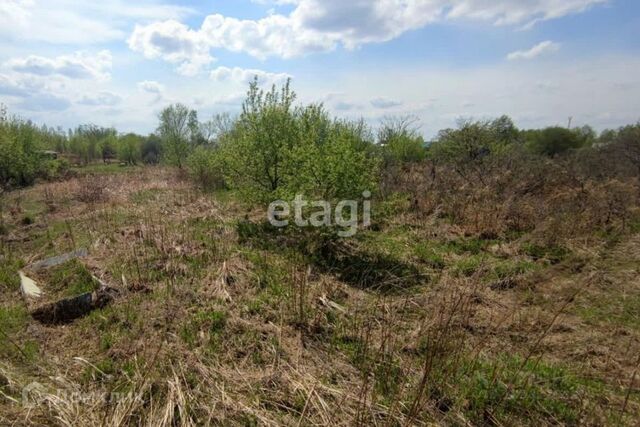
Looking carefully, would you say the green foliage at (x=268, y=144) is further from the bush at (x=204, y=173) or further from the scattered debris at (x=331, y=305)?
the bush at (x=204, y=173)

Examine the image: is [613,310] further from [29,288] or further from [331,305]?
[29,288]

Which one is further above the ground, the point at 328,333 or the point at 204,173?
the point at 204,173

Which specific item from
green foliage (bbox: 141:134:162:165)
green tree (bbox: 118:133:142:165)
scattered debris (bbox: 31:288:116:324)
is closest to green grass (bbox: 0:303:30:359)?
scattered debris (bbox: 31:288:116:324)

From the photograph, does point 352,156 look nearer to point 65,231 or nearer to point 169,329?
point 169,329

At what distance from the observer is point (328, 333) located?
4.36m

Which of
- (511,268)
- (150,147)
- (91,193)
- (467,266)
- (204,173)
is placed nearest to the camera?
(511,268)

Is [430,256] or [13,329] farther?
[430,256]

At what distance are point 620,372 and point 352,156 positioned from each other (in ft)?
16.6

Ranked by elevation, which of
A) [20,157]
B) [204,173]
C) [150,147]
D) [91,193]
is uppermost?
[150,147]

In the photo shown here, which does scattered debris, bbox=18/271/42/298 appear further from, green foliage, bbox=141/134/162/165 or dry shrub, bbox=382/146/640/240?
green foliage, bbox=141/134/162/165

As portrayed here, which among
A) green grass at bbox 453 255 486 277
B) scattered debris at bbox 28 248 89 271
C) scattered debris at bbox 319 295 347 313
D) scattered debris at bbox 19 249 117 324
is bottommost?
green grass at bbox 453 255 486 277

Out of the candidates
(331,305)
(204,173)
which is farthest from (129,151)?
(331,305)

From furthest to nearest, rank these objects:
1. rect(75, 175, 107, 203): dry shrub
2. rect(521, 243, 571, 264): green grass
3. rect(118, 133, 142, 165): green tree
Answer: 1. rect(118, 133, 142, 165): green tree
2. rect(75, 175, 107, 203): dry shrub
3. rect(521, 243, 571, 264): green grass

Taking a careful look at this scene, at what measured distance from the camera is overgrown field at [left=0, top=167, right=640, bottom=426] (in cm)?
295
